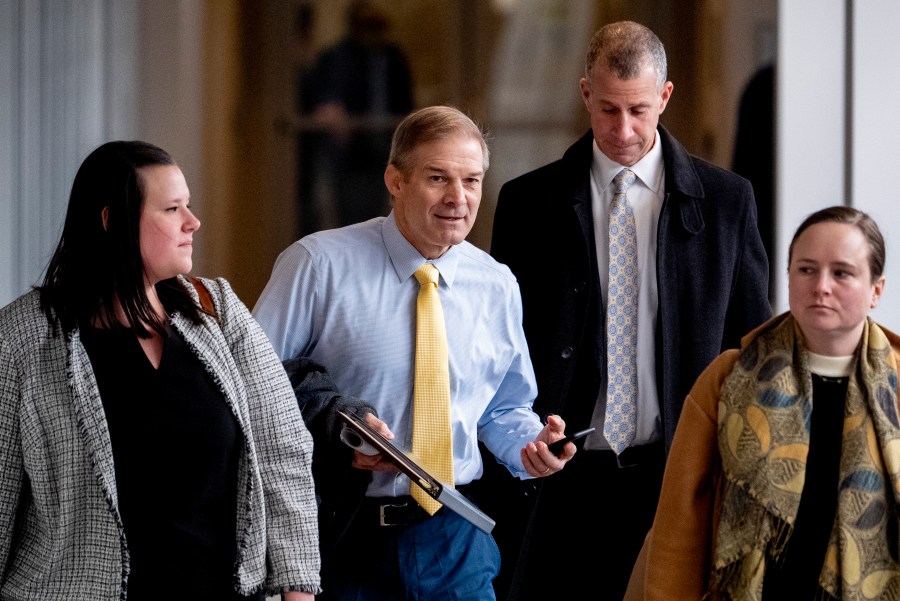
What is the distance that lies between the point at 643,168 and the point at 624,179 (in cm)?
5

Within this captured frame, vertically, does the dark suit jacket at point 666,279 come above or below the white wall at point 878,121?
below

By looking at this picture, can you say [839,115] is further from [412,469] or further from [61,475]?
[61,475]

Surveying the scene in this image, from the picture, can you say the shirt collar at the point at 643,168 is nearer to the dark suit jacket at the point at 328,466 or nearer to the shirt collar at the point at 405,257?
the shirt collar at the point at 405,257

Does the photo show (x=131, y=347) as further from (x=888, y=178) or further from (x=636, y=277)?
(x=888, y=178)

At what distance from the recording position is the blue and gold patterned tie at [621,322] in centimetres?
272

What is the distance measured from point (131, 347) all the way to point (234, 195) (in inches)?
146

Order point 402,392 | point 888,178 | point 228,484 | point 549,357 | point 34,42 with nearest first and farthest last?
point 228,484, point 402,392, point 549,357, point 34,42, point 888,178

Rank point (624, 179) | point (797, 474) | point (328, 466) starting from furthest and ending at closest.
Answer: point (624, 179) < point (328, 466) < point (797, 474)

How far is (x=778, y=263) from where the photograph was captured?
5332 mm

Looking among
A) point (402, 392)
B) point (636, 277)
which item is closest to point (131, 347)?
point (402, 392)

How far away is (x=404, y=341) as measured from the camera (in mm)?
2393

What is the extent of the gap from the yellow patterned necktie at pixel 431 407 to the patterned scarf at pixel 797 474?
0.54m

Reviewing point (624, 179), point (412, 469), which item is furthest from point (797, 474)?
point (624, 179)

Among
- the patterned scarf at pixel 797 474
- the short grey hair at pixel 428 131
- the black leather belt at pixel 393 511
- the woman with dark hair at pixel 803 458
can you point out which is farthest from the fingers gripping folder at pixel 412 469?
the short grey hair at pixel 428 131
